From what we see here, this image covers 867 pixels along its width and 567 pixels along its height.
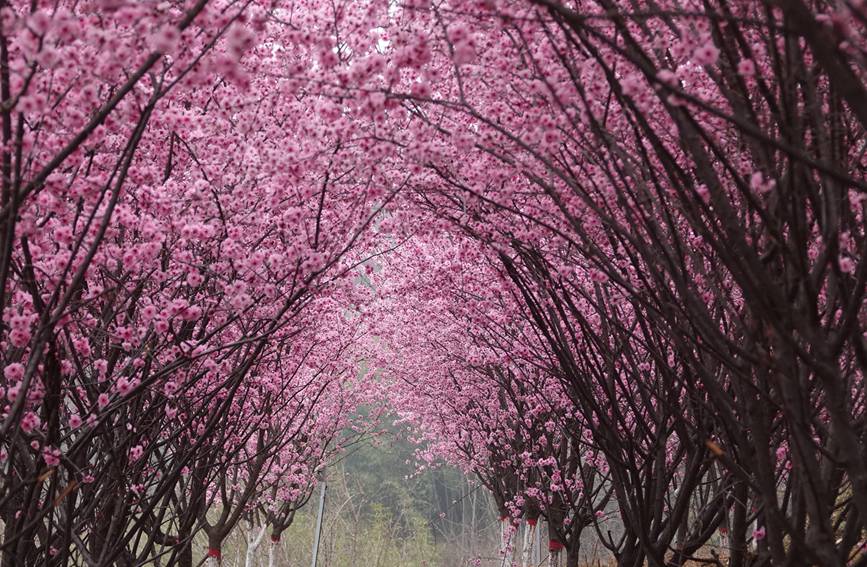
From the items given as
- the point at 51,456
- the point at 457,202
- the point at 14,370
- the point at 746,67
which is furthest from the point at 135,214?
the point at 746,67

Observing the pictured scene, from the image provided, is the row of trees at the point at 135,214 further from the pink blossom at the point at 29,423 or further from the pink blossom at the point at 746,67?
the pink blossom at the point at 746,67

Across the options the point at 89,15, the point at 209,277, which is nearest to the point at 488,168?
the point at 209,277

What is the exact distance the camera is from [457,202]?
269 inches

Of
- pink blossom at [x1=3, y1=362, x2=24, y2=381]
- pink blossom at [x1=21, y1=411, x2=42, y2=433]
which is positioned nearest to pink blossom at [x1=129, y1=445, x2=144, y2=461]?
pink blossom at [x1=21, y1=411, x2=42, y2=433]

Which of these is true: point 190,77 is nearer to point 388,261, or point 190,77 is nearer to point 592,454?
point 592,454

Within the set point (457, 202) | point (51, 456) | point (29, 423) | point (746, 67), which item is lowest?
point (51, 456)

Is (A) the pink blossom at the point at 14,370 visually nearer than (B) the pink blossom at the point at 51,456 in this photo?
Yes

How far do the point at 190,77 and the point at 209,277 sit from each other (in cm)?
267

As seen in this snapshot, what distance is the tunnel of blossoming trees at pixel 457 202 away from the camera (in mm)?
3498

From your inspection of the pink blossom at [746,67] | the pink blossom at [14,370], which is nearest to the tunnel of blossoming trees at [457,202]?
the pink blossom at [14,370]

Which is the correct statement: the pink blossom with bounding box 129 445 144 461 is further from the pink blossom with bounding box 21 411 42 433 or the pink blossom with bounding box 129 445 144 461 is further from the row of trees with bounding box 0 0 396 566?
the pink blossom with bounding box 21 411 42 433

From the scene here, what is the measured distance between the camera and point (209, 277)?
661 centimetres

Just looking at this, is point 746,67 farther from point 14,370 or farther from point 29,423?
point 29,423

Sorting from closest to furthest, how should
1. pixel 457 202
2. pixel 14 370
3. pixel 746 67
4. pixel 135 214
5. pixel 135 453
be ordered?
pixel 746 67 → pixel 14 370 → pixel 135 214 → pixel 457 202 → pixel 135 453
